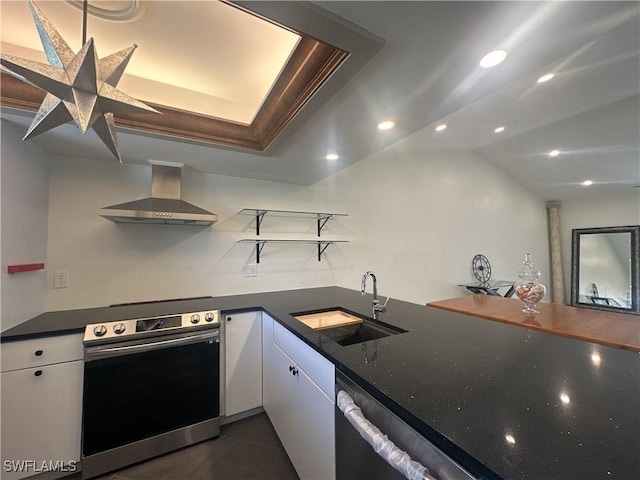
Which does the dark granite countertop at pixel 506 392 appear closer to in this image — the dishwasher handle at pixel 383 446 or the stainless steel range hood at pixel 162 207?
the dishwasher handle at pixel 383 446

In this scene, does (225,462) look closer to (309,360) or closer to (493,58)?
(309,360)

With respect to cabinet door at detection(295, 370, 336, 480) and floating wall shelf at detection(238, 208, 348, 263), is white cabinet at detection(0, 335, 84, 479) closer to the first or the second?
cabinet door at detection(295, 370, 336, 480)

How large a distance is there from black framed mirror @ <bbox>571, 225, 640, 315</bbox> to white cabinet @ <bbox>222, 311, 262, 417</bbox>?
6900mm

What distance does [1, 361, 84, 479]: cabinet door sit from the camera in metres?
1.42

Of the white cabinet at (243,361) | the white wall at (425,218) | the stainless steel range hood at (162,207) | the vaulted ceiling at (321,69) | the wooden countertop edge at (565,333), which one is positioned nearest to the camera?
the vaulted ceiling at (321,69)

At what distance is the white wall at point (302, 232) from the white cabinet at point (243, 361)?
0.65 m

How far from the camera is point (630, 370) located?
923 mm

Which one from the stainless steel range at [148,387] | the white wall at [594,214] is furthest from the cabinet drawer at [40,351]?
the white wall at [594,214]

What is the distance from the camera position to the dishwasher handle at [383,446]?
0.66 metres

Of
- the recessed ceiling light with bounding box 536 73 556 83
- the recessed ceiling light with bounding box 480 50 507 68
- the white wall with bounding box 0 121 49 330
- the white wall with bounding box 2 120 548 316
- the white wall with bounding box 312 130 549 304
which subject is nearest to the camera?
the recessed ceiling light with bounding box 480 50 507 68

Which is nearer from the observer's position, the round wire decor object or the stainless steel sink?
the stainless steel sink

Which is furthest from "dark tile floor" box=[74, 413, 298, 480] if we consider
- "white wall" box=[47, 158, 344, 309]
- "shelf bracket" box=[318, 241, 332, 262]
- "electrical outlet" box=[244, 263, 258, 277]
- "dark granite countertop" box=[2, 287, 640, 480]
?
"shelf bracket" box=[318, 241, 332, 262]

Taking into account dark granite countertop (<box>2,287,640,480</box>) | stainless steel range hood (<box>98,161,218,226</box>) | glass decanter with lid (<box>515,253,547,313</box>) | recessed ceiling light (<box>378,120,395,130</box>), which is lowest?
dark granite countertop (<box>2,287,640,480</box>)

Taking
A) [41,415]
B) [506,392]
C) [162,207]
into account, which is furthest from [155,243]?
[506,392]
